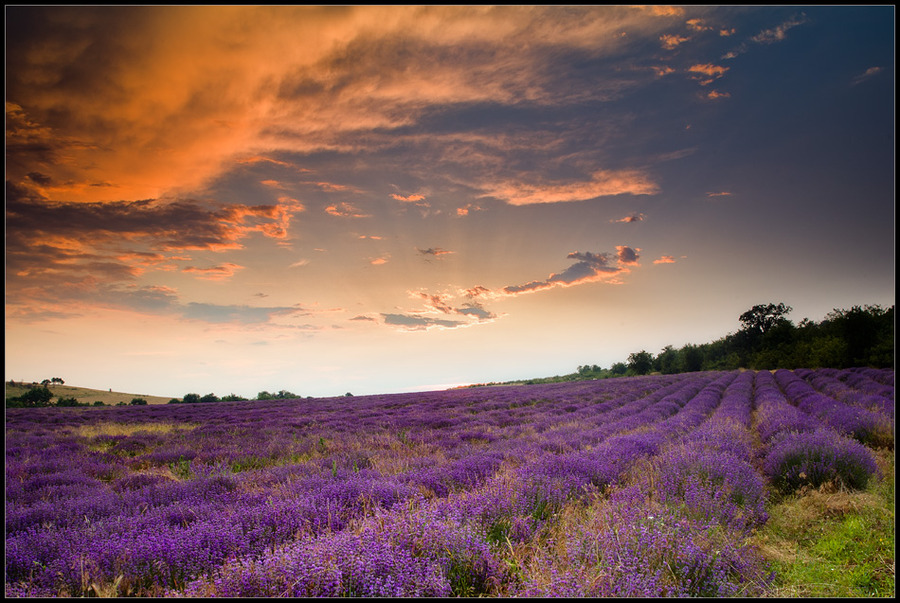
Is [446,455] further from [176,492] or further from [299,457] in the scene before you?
[176,492]

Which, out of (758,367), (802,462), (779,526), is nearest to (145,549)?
(779,526)

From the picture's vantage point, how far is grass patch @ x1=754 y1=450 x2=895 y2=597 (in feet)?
9.70

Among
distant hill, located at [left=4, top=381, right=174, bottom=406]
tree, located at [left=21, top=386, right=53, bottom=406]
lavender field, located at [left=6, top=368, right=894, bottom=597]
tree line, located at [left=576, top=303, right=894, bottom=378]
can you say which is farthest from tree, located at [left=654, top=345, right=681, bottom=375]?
tree, located at [left=21, top=386, right=53, bottom=406]

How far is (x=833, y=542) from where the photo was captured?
11.9 feet

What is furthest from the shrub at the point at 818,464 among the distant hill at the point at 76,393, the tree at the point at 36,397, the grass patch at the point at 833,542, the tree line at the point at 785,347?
the tree at the point at 36,397

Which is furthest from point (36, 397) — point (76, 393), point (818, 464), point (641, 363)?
point (641, 363)

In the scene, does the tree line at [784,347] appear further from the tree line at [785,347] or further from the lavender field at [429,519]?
the lavender field at [429,519]

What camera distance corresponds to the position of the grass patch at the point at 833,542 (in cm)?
296

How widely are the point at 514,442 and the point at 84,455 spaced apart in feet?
29.4

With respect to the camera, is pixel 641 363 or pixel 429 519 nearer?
pixel 429 519

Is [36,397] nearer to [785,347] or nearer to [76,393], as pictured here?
[76,393]

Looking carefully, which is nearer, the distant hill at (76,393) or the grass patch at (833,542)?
the grass patch at (833,542)

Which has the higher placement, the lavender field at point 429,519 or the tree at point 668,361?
the lavender field at point 429,519

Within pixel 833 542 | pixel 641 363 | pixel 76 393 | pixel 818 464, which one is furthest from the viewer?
pixel 641 363
